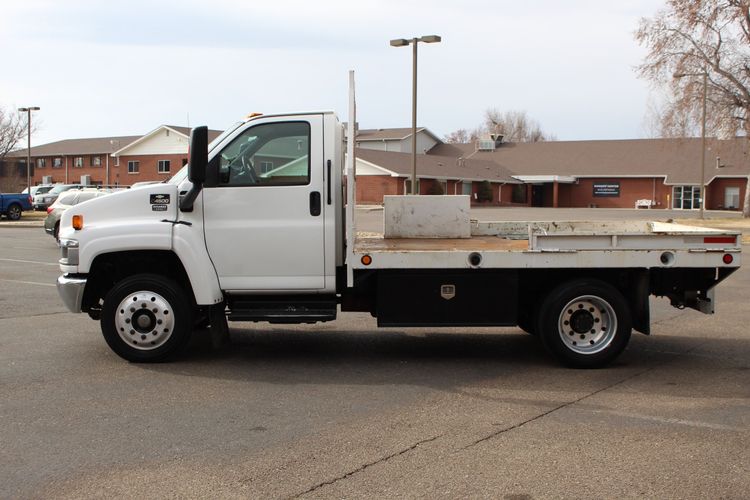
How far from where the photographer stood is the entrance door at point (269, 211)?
7641 mm

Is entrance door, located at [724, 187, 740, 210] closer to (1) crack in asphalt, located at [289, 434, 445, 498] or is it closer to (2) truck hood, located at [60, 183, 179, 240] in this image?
(2) truck hood, located at [60, 183, 179, 240]

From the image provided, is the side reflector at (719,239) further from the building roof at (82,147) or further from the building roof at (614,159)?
the building roof at (82,147)

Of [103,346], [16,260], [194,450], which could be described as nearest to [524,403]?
[194,450]

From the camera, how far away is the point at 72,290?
25.5 feet

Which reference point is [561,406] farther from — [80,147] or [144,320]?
[80,147]

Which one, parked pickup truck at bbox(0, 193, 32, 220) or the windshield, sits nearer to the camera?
the windshield

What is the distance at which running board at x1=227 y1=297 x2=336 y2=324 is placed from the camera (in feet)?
25.1

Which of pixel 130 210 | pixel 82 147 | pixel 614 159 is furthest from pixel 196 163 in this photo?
pixel 82 147

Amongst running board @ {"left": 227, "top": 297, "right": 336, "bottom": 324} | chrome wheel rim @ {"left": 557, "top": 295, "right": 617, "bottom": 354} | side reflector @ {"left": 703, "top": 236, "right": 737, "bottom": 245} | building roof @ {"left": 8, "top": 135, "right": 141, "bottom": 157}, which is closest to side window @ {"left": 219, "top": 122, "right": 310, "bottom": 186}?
running board @ {"left": 227, "top": 297, "right": 336, "bottom": 324}

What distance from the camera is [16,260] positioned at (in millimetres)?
19219

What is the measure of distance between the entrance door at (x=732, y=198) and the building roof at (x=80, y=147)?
191 ft

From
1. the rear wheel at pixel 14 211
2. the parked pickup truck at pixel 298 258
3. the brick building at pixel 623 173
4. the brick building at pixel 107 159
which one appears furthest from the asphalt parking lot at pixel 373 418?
the brick building at pixel 623 173

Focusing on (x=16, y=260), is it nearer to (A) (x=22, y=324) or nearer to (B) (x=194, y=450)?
(A) (x=22, y=324)

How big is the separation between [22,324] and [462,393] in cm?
630
